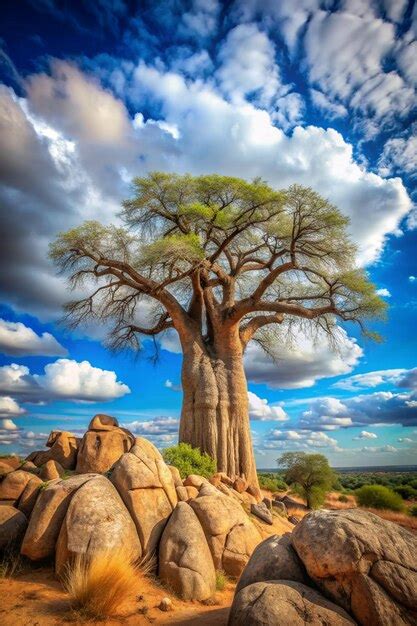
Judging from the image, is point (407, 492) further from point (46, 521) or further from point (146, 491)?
point (46, 521)

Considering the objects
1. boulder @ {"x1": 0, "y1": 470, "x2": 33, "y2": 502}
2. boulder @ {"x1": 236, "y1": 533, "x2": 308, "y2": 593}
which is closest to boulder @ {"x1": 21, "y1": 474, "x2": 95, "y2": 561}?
boulder @ {"x1": 0, "y1": 470, "x2": 33, "y2": 502}

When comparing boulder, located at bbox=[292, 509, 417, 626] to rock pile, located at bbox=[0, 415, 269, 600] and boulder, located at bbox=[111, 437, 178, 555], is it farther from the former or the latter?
boulder, located at bbox=[111, 437, 178, 555]

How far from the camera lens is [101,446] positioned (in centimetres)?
1023

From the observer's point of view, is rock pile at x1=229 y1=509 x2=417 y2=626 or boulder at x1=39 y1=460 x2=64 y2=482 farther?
boulder at x1=39 y1=460 x2=64 y2=482

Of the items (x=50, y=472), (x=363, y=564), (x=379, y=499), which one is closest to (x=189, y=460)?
(x=50, y=472)

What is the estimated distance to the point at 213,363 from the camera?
49.8ft

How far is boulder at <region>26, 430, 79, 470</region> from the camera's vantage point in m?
10.5

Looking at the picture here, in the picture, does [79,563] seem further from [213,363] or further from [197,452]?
[213,363]

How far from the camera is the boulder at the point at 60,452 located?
10484 millimetres

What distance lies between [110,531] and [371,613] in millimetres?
3997

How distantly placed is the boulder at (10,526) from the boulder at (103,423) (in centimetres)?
365

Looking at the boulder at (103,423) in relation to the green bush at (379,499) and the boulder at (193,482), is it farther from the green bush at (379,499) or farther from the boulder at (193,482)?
the green bush at (379,499)

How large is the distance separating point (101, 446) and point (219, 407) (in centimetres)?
522

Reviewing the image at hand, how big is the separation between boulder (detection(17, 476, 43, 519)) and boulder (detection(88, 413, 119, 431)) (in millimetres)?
2868
